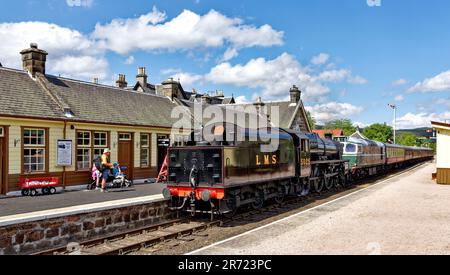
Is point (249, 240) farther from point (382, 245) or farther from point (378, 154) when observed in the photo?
point (378, 154)

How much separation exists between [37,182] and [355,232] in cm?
1227

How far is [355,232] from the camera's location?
9984 mm

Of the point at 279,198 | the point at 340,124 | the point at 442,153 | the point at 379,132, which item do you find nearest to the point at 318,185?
the point at 279,198

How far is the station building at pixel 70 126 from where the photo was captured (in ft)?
49.5

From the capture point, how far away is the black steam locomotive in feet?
36.4

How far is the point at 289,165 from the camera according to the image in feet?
49.5

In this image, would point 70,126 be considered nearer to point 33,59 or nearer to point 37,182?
point 37,182

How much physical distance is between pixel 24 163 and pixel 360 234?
13.1 m

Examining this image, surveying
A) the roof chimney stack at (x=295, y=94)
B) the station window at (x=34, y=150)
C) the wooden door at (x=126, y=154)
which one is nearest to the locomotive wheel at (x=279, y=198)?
the wooden door at (x=126, y=154)

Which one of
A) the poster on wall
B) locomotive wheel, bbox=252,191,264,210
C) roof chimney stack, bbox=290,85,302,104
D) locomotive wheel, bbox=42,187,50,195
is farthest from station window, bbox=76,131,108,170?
roof chimney stack, bbox=290,85,302,104

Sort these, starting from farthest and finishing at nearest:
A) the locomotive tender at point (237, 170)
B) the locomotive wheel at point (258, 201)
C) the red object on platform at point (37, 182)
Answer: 1. the red object on platform at point (37, 182)
2. the locomotive wheel at point (258, 201)
3. the locomotive tender at point (237, 170)

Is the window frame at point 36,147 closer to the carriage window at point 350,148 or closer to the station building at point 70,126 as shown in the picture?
the station building at point 70,126

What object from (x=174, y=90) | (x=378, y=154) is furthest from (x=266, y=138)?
(x=378, y=154)

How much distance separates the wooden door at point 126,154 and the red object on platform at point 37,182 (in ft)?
13.1
